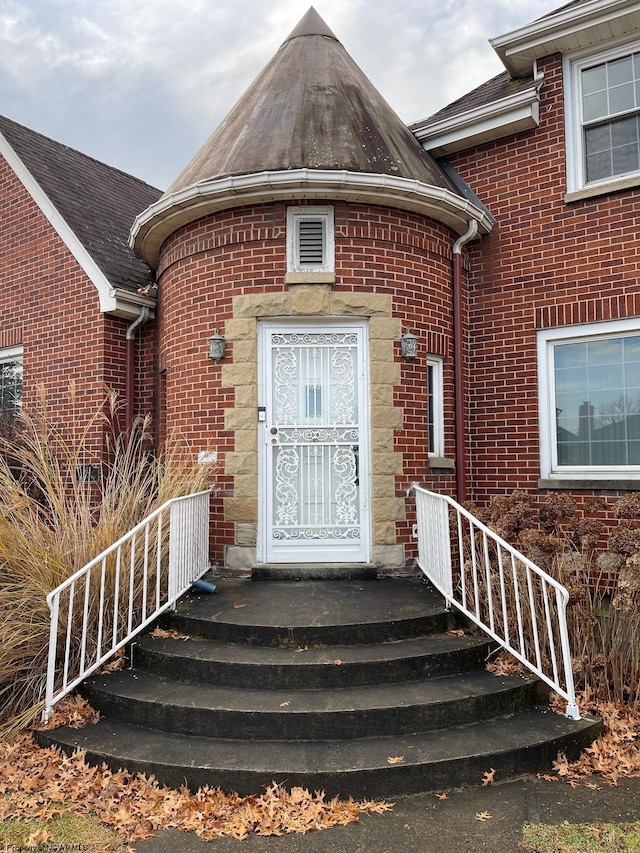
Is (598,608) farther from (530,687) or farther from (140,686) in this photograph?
(140,686)

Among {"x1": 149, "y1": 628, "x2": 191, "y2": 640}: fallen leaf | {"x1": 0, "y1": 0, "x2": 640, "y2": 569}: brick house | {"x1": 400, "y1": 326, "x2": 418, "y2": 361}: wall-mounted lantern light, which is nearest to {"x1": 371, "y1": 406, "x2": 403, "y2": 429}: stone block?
{"x1": 0, "y1": 0, "x2": 640, "y2": 569}: brick house

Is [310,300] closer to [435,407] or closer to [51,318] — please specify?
[435,407]

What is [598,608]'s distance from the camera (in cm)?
505

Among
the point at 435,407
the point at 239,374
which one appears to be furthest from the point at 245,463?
the point at 435,407

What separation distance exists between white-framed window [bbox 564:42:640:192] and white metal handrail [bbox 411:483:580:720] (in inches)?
161

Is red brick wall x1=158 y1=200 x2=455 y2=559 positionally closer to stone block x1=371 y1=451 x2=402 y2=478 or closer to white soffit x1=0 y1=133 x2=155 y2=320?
stone block x1=371 y1=451 x2=402 y2=478

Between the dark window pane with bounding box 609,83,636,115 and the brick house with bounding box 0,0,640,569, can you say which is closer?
the brick house with bounding box 0,0,640,569

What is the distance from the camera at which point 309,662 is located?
4.29 meters

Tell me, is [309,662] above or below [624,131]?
below

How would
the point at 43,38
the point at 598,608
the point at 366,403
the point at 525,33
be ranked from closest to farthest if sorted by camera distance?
the point at 598,608 < the point at 366,403 < the point at 525,33 < the point at 43,38

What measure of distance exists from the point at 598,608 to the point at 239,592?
306 centimetres

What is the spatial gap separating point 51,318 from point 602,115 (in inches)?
285

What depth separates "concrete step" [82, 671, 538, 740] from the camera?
3.85m

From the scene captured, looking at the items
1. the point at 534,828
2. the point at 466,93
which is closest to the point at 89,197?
the point at 466,93
